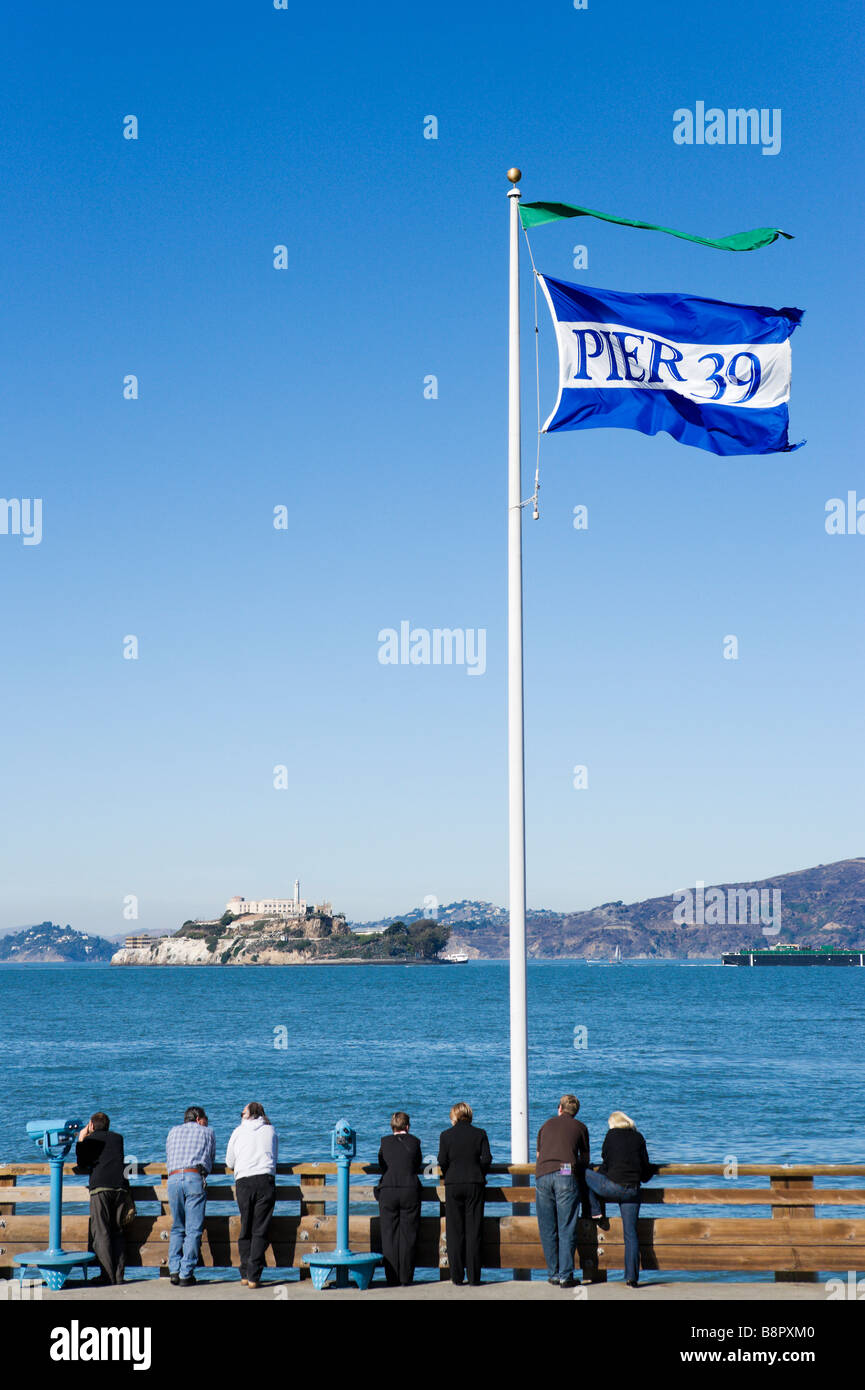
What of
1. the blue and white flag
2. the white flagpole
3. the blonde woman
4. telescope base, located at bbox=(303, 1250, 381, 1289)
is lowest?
telescope base, located at bbox=(303, 1250, 381, 1289)

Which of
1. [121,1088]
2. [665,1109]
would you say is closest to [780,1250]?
[665,1109]

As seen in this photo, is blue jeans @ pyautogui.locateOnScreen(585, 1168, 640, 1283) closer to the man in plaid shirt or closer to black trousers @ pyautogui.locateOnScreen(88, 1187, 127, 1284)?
the man in plaid shirt

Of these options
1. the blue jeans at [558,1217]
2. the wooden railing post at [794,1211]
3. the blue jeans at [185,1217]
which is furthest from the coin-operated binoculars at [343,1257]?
the wooden railing post at [794,1211]

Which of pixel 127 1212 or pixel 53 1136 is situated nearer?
pixel 53 1136

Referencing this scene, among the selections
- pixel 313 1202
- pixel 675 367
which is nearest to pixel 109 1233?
pixel 313 1202

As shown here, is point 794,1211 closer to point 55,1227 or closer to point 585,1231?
point 585,1231

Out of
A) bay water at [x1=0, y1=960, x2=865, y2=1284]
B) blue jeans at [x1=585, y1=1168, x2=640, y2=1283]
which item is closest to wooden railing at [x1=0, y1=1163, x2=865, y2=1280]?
blue jeans at [x1=585, y1=1168, x2=640, y2=1283]
